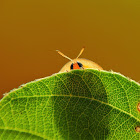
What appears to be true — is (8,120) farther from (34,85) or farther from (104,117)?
(104,117)

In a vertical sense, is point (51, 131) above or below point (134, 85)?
below

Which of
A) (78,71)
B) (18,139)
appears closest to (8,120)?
(18,139)

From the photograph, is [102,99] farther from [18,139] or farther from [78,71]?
[18,139]

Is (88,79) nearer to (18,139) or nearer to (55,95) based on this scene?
(55,95)

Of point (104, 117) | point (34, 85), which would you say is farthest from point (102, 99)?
point (34, 85)

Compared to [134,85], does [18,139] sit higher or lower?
lower

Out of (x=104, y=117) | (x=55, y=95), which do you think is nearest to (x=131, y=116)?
(x=104, y=117)
